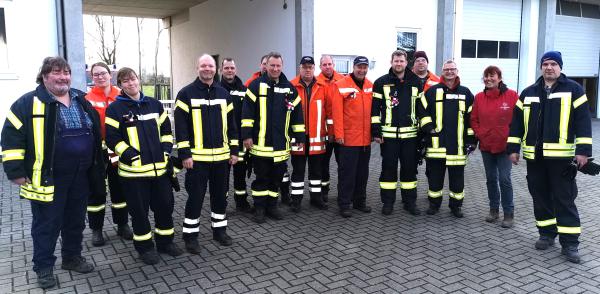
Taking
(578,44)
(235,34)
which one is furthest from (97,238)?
(578,44)

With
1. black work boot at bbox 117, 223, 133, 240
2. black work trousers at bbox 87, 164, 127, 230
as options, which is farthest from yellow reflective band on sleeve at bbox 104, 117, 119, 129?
black work boot at bbox 117, 223, 133, 240

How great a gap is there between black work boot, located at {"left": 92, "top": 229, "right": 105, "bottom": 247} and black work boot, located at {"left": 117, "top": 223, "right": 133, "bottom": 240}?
0.87 feet

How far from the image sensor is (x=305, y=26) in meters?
11.9

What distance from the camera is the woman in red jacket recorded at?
18.2ft

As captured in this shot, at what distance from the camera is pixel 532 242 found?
17.0 feet

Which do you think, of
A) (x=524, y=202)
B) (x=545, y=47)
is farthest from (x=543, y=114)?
(x=545, y=47)

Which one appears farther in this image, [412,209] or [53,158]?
[412,209]

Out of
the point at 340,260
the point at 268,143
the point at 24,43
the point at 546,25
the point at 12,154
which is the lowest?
the point at 340,260

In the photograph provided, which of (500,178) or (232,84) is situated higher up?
(232,84)

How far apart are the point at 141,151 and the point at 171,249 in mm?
1085

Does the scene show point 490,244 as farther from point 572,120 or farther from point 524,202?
point 524,202

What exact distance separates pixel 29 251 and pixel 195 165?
1963 mm

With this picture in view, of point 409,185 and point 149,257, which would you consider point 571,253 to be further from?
point 149,257

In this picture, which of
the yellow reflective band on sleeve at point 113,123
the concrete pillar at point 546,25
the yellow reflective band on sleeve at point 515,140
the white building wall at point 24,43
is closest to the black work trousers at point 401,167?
the yellow reflective band on sleeve at point 515,140
